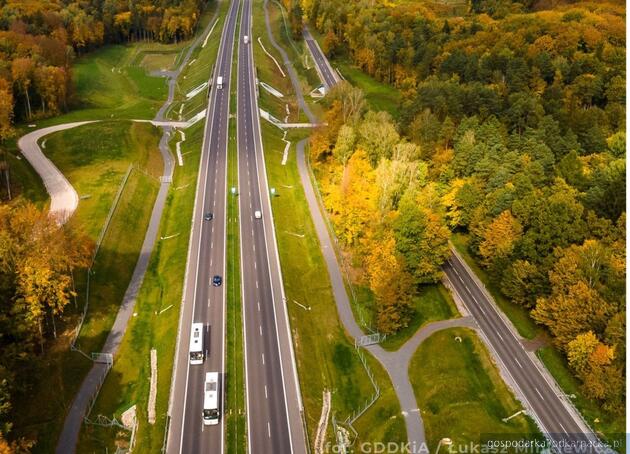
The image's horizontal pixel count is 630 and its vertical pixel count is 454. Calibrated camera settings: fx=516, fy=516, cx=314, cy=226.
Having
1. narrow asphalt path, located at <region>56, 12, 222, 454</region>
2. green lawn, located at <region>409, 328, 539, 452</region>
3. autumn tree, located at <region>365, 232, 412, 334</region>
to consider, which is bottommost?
narrow asphalt path, located at <region>56, 12, 222, 454</region>

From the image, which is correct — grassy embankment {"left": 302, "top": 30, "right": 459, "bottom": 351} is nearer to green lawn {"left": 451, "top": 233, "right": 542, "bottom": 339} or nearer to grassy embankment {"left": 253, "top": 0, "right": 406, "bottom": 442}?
grassy embankment {"left": 253, "top": 0, "right": 406, "bottom": 442}

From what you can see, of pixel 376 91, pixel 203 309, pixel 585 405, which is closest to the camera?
pixel 585 405

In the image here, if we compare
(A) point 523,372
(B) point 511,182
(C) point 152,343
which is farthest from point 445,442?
(B) point 511,182

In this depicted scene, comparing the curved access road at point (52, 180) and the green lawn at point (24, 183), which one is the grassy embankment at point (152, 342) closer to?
the curved access road at point (52, 180)

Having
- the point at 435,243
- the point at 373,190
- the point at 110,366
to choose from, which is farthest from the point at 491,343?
the point at 110,366

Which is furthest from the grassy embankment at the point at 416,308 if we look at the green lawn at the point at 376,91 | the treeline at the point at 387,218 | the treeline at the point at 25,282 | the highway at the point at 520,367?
the green lawn at the point at 376,91

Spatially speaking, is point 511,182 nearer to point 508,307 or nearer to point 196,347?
point 508,307

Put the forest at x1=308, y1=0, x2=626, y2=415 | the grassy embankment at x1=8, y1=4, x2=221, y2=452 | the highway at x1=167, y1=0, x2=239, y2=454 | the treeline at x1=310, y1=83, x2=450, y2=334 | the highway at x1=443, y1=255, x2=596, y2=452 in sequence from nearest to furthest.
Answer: the highway at x1=167, y1=0, x2=239, y2=454 < the highway at x1=443, y1=255, x2=596, y2=452 < the grassy embankment at x1=8, y1=4, x2=221, y2=452 < the forest at x1=308, y1=0, x2=626, y2=415 < the treeline at x1=310, y1=83, x2=450, y2=334

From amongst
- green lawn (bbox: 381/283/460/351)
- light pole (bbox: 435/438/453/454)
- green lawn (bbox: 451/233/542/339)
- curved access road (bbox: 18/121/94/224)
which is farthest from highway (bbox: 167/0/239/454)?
green lawn (bbox: 451/233/542/339)
